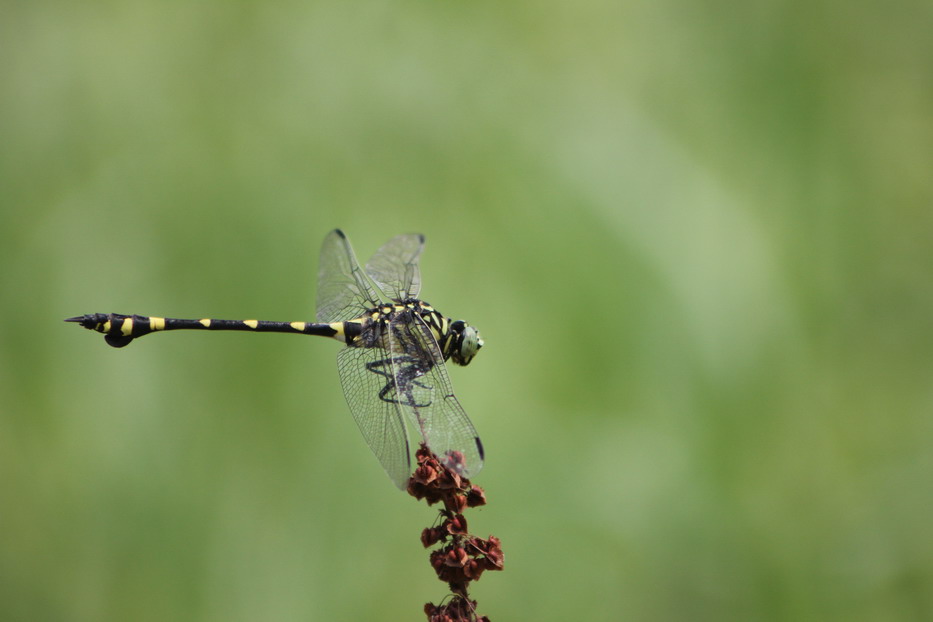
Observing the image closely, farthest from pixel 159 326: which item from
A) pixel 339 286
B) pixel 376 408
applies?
pixel 376 408

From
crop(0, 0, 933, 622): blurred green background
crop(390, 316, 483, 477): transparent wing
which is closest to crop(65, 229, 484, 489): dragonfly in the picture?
crop(390, 316, 483, 477): transparent wing

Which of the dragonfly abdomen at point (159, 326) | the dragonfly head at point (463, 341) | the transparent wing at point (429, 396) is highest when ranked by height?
the dragonfly abdomen at point (159, 326)

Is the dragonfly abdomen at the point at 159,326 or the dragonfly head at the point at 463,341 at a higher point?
the dragonfly abdomen at the point at 159,326

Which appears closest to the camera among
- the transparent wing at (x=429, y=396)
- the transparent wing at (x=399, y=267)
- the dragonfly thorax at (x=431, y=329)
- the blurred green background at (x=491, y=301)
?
the transparent wing at (x=429, y=396)

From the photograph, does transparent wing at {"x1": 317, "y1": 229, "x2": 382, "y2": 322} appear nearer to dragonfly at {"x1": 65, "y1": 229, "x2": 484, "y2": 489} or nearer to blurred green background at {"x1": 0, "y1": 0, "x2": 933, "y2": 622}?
dragonfly at {"x1": 65, "y1": 229, "x2": 484, "y2": 489}

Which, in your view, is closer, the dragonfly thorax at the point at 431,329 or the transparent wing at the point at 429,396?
the transparent wing at the point at 429,396

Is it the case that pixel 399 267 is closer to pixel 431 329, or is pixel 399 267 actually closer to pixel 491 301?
pixel 431 329

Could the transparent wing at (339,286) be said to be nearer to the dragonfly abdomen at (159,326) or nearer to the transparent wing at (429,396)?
the dragonfly abdomen at (159,326)

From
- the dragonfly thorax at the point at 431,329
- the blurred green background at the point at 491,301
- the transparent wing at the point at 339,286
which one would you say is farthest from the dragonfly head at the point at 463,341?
the blurred green background at the point at 491,301

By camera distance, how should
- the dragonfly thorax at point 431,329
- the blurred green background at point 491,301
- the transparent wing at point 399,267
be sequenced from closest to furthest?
the dragonfly thorax at point 431,329 < the transparent wing at point 399,267 < the blurred green background at point 491,301

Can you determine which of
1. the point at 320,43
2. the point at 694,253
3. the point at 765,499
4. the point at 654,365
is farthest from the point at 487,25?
the point at 765,499
